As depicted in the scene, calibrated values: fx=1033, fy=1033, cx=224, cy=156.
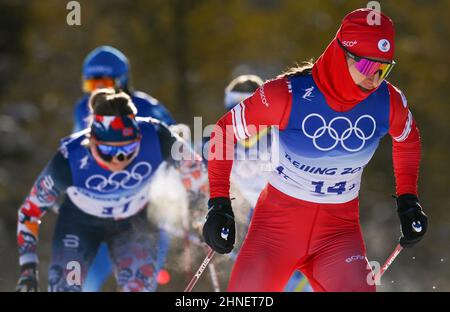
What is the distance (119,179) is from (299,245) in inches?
69.6

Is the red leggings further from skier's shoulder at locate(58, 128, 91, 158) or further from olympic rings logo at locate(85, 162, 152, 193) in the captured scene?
skier's shoulder at locate(58, 128, 91, 158)

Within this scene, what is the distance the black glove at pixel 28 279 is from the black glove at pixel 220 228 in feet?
5.48

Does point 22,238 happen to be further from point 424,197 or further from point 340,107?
point 424,197

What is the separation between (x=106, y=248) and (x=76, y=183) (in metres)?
1.04

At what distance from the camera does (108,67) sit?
358 inches

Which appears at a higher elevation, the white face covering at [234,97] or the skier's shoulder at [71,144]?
the skier's shoulder at [71,144]

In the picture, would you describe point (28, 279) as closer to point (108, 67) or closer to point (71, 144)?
point (71, 144)

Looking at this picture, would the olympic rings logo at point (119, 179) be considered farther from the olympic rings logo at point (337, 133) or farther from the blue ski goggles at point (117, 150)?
the olympic rings logo at point (337, 133)

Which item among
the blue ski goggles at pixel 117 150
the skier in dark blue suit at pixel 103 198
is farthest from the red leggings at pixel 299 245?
the skier in dark blue suit at pixel 103 198

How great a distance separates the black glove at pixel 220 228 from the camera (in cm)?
515

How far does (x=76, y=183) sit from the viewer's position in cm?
667
